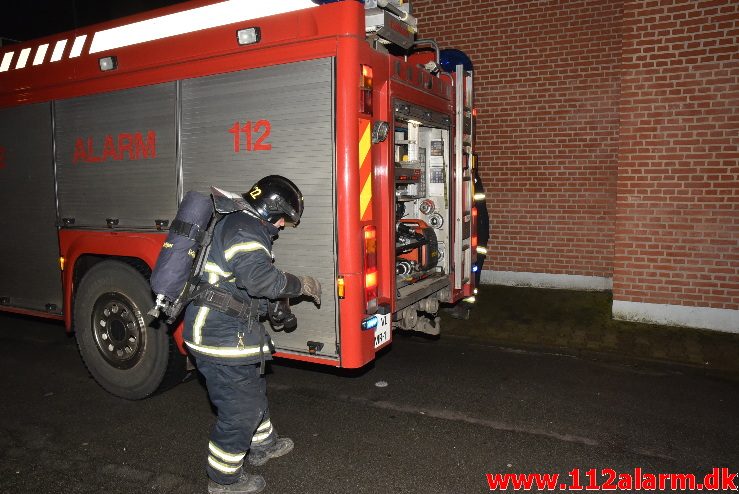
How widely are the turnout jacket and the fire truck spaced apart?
2.06ft

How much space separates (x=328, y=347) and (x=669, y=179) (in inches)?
181

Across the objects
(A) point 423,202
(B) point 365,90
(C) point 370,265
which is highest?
(B) point 365,90

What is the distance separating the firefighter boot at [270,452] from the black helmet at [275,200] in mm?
1521

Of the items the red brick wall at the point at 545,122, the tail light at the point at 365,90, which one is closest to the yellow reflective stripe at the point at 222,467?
the tail light at the point at 365,90

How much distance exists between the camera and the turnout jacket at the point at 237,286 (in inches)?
120

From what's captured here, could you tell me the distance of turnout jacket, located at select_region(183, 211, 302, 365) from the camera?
3.05 metres

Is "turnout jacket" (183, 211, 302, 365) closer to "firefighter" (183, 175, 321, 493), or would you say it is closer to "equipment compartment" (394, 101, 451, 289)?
"firefighter" (183, 175, 321, 493)

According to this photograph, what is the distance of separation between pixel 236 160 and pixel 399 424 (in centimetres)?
225

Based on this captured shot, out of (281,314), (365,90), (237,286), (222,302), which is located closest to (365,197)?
(365,90)

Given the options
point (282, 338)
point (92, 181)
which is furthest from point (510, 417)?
point (92, 181)

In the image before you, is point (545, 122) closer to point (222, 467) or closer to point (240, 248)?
point (240, 248)

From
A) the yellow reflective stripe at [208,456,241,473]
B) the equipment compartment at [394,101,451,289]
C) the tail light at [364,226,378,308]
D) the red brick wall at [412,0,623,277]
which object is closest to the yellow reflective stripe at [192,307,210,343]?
the yellow reflective stripe at [208,456,241,473]

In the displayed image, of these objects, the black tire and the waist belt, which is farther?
the black tire

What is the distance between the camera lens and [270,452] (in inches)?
144
